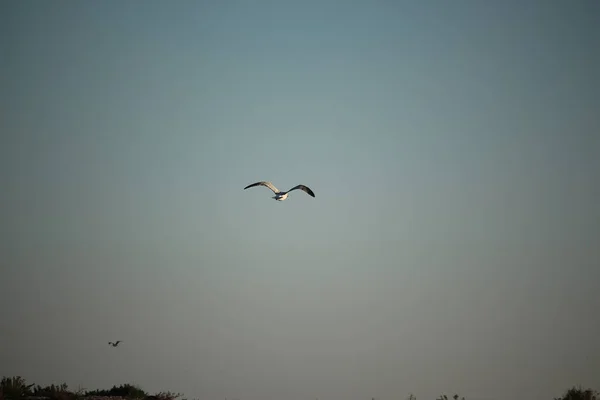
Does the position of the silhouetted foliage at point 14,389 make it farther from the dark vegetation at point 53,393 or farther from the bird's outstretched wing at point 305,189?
the bird's outstretched wing at point 305,189

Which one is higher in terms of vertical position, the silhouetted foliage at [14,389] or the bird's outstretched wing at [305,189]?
the bird's outstretched wing at [305,189]

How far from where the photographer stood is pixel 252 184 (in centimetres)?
4972

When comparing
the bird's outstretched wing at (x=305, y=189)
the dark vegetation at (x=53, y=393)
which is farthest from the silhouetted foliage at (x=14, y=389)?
the bird's outstretched wing at (x=305, y=189)

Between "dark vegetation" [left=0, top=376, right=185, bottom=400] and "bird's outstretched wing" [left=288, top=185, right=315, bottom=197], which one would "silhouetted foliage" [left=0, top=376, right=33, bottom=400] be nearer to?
"dark vegetation" [left=0, top=376, right=185, bottom=400]

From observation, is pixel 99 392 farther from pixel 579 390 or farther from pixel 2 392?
pixel 579 390

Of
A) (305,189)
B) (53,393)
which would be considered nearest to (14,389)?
(53,393)

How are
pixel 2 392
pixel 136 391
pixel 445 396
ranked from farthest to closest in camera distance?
1. pixel 445 396
2. pixel 136 391
3. pixel 2 392

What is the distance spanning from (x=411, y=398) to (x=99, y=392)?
566 inches

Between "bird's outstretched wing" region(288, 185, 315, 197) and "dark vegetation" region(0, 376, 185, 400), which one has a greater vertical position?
"bird's outstretched wing" region(288, 185, 315, 197)

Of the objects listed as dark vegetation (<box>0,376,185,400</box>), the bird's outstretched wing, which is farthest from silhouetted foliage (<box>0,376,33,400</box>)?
the bird's outstretched wing

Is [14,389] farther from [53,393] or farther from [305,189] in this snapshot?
[305,189]

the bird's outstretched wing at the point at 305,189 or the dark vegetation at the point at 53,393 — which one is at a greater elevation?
the bird's outstretched wing at the point at 305,189

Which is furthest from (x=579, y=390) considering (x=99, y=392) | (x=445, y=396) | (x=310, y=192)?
(x=99, y=392)

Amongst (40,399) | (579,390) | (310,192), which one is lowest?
(40,399)
